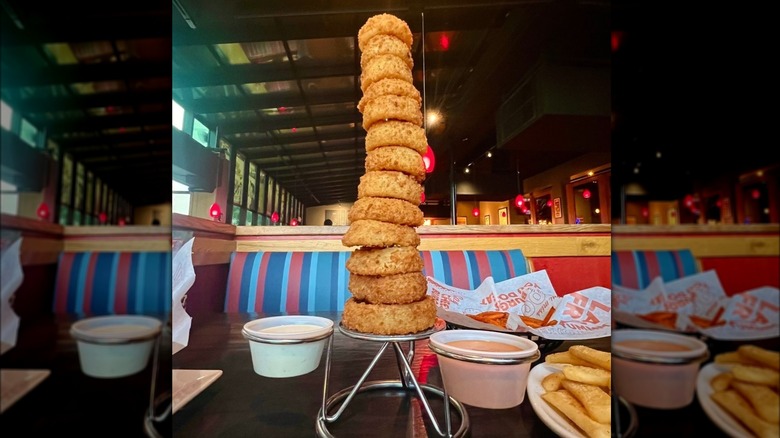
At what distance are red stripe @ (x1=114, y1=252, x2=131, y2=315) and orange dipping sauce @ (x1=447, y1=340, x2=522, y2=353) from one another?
0.64 metres

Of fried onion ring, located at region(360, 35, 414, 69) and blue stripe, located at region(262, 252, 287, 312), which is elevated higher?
fried onion ring, located at region(360, 35, 414, 69)

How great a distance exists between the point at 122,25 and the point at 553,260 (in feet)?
9.34

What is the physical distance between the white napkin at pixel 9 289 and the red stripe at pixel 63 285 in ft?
0.08

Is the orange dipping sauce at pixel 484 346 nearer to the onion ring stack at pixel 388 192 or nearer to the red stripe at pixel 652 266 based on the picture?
the onion ring stack at pixel 388 192

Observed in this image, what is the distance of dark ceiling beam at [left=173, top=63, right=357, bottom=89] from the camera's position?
1.44m

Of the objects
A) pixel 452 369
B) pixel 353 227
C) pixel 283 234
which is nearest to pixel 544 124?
pixel 353 227

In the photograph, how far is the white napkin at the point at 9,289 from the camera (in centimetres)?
24

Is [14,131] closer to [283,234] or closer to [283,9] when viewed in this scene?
[283,9]

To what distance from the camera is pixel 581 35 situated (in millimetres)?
1162

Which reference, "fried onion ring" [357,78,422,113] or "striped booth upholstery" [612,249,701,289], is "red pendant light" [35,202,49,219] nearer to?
"striped booth upholstery" [612,249,701,289]

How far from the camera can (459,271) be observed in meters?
2.43

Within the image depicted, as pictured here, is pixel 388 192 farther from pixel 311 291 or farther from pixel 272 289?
pixel 272 289

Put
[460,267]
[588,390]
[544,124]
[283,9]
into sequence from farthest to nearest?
1. [460,267]
2. [283,9]
3. [544,124]
4. [588,390]

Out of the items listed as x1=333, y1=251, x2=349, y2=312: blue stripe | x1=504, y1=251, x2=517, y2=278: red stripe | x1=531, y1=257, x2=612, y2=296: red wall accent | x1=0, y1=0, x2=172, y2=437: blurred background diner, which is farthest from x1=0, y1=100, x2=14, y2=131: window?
x1=531, y1=257, x2=612, y2=296: red wall accent
